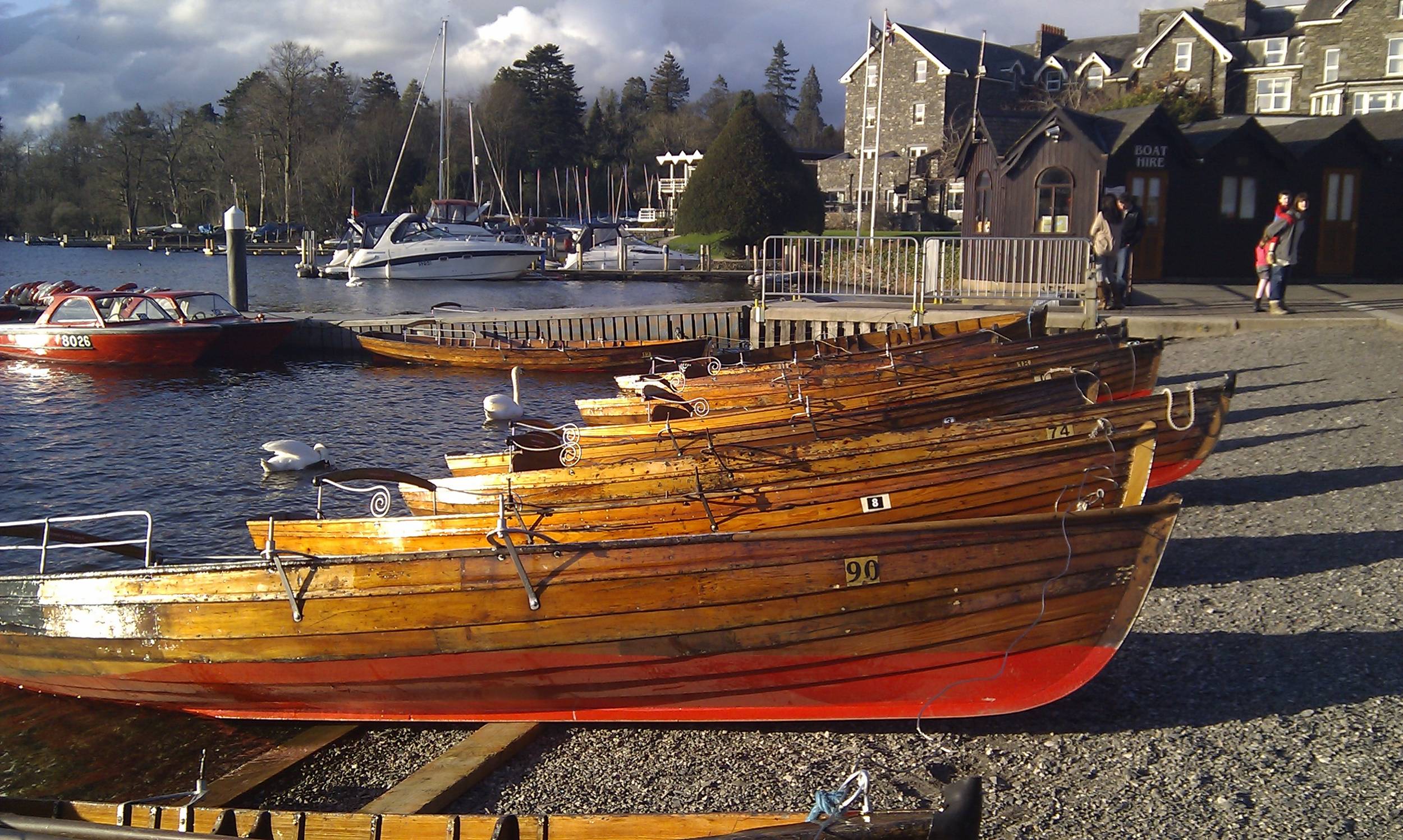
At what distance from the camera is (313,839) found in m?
4.76

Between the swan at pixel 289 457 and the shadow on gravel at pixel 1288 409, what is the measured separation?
1239 cm

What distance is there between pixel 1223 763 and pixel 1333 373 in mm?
11704

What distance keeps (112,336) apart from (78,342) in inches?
33.1

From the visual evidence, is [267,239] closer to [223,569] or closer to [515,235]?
[515,235]

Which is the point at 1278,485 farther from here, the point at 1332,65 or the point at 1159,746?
the point at 1332,65

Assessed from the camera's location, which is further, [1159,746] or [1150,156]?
[1150,156]

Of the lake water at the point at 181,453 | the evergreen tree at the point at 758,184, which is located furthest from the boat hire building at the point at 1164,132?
the lake water at the point at 181,453

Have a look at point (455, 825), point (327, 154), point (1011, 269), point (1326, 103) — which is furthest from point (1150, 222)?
point (327, 154)

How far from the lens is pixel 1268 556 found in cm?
823

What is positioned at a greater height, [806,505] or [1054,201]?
[1054,201]

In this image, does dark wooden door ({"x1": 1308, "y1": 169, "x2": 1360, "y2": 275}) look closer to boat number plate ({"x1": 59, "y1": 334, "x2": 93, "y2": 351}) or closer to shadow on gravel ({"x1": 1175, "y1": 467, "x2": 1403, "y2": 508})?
shadow on gravel ({"x1": 1175, "y1": 467, "x2": 1403, "y2": 508})

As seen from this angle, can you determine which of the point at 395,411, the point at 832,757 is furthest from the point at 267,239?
the point at 832,757

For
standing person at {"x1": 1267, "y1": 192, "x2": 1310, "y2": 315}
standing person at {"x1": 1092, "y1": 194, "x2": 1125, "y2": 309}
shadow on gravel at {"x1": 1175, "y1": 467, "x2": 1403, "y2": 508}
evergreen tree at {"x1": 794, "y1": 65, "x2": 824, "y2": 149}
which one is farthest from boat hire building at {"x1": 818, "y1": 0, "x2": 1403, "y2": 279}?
evergreen tree at {"x1": 794, "y1": 65, "x2": 824, "y2": 149}

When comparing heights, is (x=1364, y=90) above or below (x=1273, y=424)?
above
